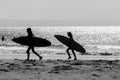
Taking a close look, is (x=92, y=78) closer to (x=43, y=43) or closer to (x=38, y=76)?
(x=38, y=76)

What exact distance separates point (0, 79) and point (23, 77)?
0.84 meters

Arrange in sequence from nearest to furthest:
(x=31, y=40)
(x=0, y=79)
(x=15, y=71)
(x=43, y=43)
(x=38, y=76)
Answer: (x=0, y=79) < (x=38, y=76) < (x=15, y=71) < (x=31, y=40) < (x=43, y=43)

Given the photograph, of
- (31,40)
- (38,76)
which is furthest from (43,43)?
(38,76)

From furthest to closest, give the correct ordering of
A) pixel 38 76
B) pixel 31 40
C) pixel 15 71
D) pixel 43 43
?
pixel 43 43 < pixel 31 40 < pixel 15 71 < pixel 38 76

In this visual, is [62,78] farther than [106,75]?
No

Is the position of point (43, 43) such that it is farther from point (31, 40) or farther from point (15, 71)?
point (15, 71)

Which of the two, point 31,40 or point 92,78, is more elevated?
point 31,40

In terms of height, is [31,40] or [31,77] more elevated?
[31,40]

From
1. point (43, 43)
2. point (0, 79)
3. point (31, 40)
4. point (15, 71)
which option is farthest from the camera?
point (43, 43)

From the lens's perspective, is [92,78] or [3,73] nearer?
[92,78]

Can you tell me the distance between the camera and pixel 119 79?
10.1 metres

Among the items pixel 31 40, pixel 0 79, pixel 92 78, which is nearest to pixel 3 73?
pixel 0 79

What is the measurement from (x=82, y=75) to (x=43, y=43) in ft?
28.5

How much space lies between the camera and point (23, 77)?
33.6 feet
